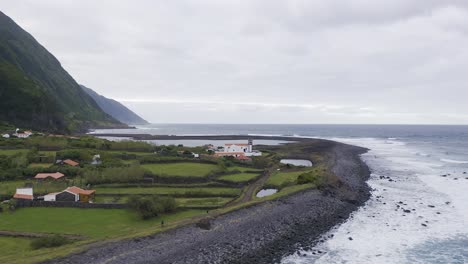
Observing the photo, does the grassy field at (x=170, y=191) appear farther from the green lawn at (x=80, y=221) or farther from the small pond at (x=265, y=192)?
the green lawn at (x=80, y=221)

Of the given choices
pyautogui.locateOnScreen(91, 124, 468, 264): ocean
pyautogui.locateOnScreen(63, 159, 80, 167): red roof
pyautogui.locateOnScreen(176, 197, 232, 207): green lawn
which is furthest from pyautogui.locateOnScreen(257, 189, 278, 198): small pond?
pyautogui.locateOnScreen(63, 159, 80, 167): red roof

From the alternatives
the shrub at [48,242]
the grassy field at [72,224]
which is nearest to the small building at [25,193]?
the grassy field at [72,224]

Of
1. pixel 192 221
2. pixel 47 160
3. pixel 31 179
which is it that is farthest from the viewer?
pixel 47 160

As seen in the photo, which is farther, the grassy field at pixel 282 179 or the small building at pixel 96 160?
the small building at pixel 96 160

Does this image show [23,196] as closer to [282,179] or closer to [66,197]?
[66,197]

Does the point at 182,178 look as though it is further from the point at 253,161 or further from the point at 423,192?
the point at 423,192

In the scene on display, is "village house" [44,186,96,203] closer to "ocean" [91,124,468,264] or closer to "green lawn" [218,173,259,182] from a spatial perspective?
"green lawn" [218,173,259,182]

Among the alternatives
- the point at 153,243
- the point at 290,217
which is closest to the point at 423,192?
the point at 290,217
